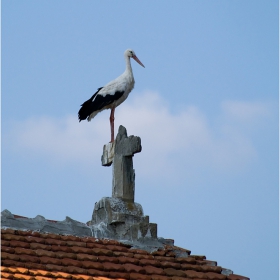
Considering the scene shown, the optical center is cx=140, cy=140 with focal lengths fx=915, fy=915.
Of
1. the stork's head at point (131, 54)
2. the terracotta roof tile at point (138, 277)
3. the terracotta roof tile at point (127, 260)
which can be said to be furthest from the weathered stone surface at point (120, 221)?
the stork's head at point (131, 54)

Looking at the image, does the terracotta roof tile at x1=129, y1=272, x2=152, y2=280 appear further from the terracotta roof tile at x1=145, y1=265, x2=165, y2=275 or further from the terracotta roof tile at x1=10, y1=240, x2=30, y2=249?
the terracotta roof tile at x1=10, y1=240, x2=30, y2=249

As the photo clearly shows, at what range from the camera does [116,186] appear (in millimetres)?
11250

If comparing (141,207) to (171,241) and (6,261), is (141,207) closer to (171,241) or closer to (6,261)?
(171,241)

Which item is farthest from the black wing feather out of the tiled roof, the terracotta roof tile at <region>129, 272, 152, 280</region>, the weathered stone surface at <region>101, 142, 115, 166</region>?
the terracotta roof tile at <region>129, 272, 152, 280</region>

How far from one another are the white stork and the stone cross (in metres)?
1.39

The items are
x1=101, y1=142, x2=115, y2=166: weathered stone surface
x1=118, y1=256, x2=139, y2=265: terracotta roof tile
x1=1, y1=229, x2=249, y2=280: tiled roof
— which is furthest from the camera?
x1=101, y1=142, x2=115, y2=166: weathered stone surface

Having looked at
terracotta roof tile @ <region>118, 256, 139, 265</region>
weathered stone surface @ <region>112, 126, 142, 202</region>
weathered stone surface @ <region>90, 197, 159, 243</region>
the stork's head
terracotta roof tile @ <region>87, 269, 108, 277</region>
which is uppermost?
the stork's head

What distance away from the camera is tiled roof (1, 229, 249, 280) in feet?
29.2

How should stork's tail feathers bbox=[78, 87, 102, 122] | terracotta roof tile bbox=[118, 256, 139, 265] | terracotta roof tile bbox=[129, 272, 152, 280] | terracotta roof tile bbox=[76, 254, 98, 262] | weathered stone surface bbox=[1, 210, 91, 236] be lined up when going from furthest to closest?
stork's tail feathers bbox=[78, 87, 102, 122]
weathered stone surface bbox=[1, 210, 91, 236]
terracotta roof tile bbox=[118, 256, 139, 265]
terracotta roof tile bbox=[76, 254, 98, 262]
terracotta roof tile bbox=[129, 272, 152, 280]

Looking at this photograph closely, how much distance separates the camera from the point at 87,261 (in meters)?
9.55

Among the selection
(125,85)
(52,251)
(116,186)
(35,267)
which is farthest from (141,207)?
(125,85)

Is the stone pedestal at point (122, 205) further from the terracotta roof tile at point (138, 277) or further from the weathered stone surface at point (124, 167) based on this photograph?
the terracotta roof tile at point (138, 277)

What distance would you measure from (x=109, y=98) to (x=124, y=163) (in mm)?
2481

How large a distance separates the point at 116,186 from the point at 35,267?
8.41 ft
